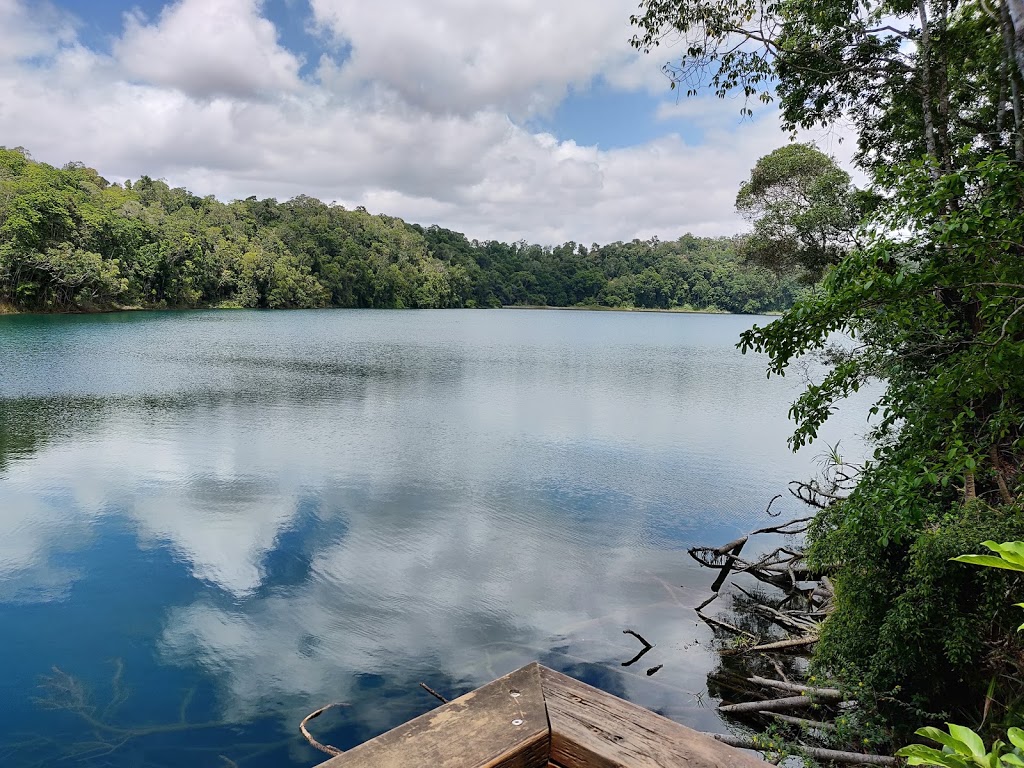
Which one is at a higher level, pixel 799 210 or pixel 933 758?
pixel 799 210

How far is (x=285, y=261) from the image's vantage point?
8412cm

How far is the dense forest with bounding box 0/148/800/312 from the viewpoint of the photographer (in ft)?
168

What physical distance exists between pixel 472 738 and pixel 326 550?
9.20m

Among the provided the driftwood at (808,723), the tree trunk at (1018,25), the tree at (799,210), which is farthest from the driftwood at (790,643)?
the tree at (799,210)

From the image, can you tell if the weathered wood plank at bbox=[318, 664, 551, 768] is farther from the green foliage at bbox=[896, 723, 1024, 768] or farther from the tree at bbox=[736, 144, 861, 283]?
the tree at bbox=[736, 144, 861, 283]

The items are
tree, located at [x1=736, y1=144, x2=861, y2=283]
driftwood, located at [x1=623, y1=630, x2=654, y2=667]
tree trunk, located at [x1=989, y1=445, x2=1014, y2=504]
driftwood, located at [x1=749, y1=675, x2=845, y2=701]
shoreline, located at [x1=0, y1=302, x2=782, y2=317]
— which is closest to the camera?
tree trunk, located at [x1=989, y1=445, x2=1014, y2=504]

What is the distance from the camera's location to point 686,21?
8258 mm

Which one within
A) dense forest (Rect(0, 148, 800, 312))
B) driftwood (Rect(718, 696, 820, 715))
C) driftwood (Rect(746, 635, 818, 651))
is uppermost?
dense forest (Rect(0, 148, 800, 312))

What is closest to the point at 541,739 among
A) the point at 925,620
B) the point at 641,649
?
the point at 925,620

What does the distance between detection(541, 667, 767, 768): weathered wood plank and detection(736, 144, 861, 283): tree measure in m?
Result: 15.2

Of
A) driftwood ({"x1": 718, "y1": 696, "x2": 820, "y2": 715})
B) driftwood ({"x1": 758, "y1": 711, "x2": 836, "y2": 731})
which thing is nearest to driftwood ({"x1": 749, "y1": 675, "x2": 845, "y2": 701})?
driftwood ({"x1": 718, "y1": 696, "x2": 820, "y2": 715})

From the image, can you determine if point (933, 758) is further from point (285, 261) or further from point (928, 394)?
point (285, 261)

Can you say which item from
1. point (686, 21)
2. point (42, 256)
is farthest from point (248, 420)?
point (42, 256)

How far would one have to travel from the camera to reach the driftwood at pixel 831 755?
15.6 feet
